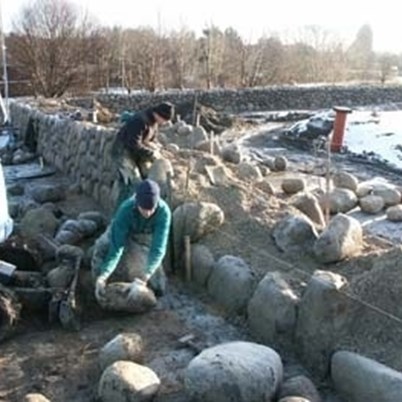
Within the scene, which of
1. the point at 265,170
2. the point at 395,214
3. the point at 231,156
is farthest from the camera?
the point at 265,170

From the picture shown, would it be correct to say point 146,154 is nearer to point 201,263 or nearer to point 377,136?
point 201,263

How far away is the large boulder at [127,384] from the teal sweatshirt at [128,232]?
1.15 metres

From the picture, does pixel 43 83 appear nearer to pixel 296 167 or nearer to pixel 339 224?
pixel 296 167

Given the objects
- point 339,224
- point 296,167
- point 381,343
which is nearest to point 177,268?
point 339,224

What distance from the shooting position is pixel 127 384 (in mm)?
4305

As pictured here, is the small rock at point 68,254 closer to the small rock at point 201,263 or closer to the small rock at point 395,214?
the small rock at point 201,263

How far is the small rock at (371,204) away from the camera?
9.69 metres

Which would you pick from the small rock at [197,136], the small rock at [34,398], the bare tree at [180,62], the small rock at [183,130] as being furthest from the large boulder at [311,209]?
the bare tree at [180,62]

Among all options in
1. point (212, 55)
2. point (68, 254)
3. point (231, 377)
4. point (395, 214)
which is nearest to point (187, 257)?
point (68, 254)

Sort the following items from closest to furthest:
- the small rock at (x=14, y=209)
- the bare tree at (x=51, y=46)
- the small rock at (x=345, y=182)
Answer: the small rock at (x=14, y=209)
the small rock at (x=345, y=182)
the bare tree at (x=51, y=46)

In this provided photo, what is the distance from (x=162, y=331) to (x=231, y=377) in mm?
1360

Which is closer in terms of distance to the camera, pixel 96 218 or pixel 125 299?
pixel 125 299

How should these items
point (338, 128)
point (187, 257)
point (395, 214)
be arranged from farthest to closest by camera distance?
point (338, 128)
point (395, 214)
point (187, 257)

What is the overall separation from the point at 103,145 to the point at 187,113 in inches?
505
